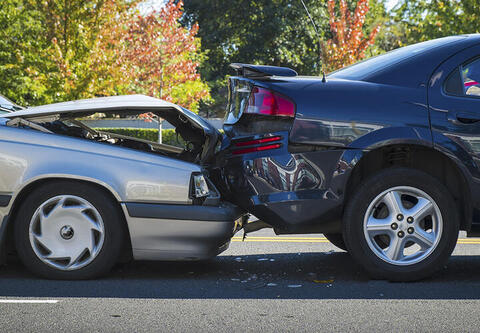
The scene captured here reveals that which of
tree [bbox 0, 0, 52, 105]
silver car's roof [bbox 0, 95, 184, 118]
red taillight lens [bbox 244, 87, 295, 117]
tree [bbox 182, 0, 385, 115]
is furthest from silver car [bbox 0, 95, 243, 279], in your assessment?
tree [bbox 182, 0, 385, 115]

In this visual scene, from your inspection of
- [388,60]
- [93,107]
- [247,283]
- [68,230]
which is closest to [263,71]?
[388,60]

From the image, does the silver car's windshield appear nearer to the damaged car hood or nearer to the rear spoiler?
the damaged car hood

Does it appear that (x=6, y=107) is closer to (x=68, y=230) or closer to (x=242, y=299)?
(x=68, y=230)

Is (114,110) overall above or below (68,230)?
above

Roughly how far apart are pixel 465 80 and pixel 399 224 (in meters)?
1.16

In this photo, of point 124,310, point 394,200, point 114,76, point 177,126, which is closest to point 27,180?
point 124,310

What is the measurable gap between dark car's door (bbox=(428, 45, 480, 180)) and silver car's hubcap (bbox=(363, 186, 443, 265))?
0.39 m

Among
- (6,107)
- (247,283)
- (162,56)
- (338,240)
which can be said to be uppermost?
(162,56)

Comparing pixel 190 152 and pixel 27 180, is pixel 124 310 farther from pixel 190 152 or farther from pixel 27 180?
pixel 190 152

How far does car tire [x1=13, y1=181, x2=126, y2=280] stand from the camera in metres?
4.49

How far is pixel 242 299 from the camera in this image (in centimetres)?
412

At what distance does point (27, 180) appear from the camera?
176 inches

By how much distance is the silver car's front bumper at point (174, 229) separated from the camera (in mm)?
4508

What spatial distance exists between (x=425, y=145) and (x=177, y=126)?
226 centimetres
